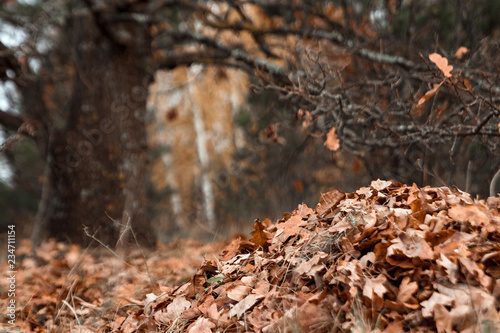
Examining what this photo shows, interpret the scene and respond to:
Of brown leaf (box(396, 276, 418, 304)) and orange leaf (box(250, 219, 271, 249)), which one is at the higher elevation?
orange leaf (box(250, 219, 271, 249))

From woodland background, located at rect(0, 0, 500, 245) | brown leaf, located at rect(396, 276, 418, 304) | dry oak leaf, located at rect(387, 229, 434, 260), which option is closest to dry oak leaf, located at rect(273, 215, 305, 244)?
dry oak leaf, located at rect(387, 229, 434, 260)

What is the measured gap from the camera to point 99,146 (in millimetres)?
4742

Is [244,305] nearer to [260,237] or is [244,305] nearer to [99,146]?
[260,237]

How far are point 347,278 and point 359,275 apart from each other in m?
0.05

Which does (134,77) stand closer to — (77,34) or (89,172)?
(77,34)

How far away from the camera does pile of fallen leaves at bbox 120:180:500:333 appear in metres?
1.49

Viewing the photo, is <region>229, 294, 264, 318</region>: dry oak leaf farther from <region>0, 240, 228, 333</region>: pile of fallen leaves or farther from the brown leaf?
the brown leaf

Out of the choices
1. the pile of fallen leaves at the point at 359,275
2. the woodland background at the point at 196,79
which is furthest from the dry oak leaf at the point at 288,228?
the woodland background at the point at 196,79

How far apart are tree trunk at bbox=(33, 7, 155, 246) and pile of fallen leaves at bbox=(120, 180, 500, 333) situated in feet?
8.88

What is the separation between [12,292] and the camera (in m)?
2.88

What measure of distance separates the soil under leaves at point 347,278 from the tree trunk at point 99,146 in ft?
7.20

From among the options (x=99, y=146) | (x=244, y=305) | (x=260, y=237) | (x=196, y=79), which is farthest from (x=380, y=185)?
(x=196, y=79)

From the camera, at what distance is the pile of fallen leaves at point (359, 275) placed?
1491 mm

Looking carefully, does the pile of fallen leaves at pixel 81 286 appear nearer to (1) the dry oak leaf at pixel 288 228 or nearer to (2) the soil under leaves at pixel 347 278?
(2) the soil under leaves at pixel 347 278
